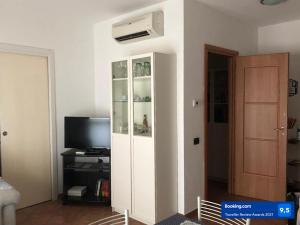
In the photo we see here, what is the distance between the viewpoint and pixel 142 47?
11.7ft

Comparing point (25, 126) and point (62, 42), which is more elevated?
point (62, 42)

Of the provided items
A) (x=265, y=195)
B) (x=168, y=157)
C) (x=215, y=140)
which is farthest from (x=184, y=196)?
(x=215, y=140)

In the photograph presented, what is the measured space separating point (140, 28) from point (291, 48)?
8.14 feet

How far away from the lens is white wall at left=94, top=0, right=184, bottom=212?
316 centimetres

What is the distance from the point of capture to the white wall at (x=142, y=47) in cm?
316

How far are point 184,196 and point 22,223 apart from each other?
6.33ft

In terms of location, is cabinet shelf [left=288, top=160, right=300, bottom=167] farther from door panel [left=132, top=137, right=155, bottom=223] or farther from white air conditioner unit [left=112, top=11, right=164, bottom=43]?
white air conditioner unit [left=112, top=11, right=164, bottom=43]

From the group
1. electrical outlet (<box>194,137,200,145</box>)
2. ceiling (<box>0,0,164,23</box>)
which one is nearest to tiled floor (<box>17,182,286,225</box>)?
electrical outlet (<box>194,137,200,145</box>)

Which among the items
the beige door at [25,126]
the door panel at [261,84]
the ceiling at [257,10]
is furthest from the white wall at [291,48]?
the beige door at [25,126]

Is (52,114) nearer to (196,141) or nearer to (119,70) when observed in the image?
(119,70)

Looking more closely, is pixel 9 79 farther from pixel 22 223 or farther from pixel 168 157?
pixel 168 157

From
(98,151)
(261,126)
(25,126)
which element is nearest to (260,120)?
(261,126)

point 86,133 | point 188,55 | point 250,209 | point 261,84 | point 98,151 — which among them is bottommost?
point 98,151

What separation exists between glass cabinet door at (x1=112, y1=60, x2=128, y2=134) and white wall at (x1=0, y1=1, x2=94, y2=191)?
0.90m
